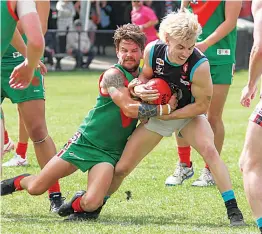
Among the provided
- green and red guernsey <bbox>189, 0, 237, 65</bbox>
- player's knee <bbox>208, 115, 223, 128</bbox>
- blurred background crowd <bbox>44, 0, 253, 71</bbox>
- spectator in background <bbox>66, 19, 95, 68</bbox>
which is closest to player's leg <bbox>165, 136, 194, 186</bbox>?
player's knee <bbox>208, 115, 223, 128</bbox>

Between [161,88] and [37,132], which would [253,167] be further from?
[37,132]

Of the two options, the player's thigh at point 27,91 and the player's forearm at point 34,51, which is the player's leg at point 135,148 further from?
the player's forearm at point 34,51

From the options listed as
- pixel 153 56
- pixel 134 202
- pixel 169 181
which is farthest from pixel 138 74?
pixel 169 181

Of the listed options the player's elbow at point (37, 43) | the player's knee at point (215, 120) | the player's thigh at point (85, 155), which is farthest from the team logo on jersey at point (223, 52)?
the player's elbow at point (37, 43)

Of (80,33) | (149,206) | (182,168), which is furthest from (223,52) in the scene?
(80,33)

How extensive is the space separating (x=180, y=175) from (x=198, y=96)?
2.03 m

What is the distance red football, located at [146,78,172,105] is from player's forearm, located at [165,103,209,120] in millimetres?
121

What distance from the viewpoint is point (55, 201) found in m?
7.27

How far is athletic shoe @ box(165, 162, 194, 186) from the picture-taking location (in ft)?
28.1

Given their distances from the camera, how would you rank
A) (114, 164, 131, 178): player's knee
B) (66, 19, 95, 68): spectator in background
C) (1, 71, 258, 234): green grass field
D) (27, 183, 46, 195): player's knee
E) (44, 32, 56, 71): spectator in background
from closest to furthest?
1. (1, 71, 258, 234): green grass field
2. (114, 164, 131, 178): player's knee
3. (27, 183, 46, 195): player's knee
4. (44, 32, 56, 71): spectator in background
5. (66, 19, 95, 68): spectator in background

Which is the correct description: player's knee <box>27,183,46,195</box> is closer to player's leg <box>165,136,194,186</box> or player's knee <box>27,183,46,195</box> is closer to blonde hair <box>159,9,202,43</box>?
blonde hair <box>159,9,202,43</box>

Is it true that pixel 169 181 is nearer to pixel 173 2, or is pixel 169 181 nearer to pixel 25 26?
pixel 25 26

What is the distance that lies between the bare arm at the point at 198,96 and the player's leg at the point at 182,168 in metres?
1.88

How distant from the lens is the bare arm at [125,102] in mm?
6637
